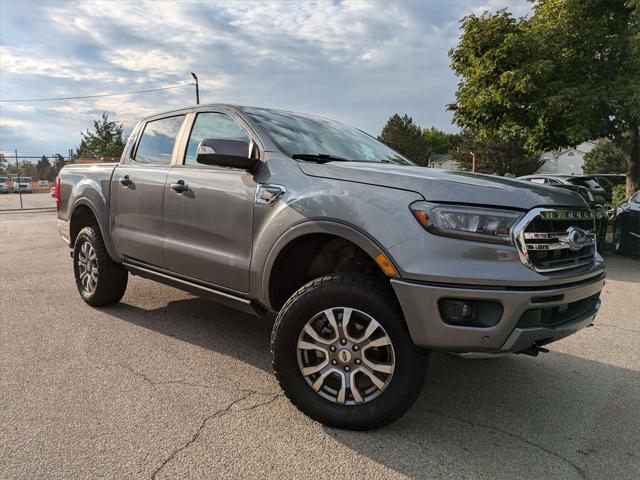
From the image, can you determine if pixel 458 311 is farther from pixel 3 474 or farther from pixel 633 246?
pixel 633 246

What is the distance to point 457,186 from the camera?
2.59m

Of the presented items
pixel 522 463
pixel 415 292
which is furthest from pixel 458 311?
pixel 522 463

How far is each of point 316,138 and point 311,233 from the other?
1.05 metres

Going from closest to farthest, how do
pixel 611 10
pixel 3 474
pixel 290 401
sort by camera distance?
pixel 3 474 < pixel 290 401 < pixel 611 10

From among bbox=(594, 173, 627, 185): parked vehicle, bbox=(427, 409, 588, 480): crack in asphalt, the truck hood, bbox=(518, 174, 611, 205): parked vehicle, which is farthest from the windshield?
bbox=(594, 173, 627, 185): parked vehicle

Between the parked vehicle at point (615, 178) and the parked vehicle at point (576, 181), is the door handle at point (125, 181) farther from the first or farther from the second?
the parked vehicle at point (615, 178)

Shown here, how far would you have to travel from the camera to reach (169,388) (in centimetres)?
328

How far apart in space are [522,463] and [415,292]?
3.34 feet

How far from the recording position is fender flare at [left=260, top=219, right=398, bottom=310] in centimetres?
265

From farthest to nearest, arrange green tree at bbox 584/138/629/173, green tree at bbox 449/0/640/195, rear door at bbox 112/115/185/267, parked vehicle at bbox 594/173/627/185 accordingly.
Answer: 1. green tree at bbox 584/138/629/173
2. parked vehicle at bbox 594/173/627/185
3. green tree at bbox 449/0/640/195
4. rear door at bbox 112/115/185/267

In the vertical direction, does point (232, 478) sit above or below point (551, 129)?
below

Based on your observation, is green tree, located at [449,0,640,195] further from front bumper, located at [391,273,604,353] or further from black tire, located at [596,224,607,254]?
front bumper, located at [391,273,604,353]

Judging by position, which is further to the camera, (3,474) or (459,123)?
(459,123)

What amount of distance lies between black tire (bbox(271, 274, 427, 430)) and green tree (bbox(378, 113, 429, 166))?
59142 mm
